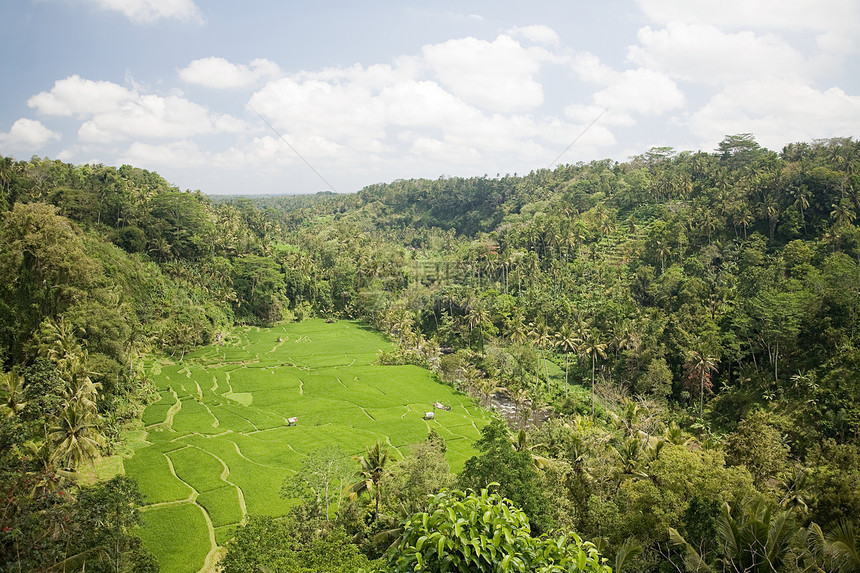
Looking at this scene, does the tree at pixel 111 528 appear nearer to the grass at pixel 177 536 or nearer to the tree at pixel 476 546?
the grass at pixel 177 536

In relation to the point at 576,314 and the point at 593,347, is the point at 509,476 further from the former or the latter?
the point at 576,314

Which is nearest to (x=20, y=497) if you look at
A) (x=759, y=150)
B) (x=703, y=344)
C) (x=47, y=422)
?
(x=47, y=422)

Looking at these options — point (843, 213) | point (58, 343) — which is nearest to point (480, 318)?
point (843, 213)

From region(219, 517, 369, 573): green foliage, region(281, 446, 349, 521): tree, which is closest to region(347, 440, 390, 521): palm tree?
region(281, 446, 349, 521): tree

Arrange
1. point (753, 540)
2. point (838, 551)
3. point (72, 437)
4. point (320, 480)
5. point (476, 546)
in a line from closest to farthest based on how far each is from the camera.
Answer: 1. point (476, 546)
2. point (838, 551)
3. point (753, 540)
4. point (320, 480)
5. point (72, 437)

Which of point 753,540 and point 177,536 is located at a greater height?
point 753,540

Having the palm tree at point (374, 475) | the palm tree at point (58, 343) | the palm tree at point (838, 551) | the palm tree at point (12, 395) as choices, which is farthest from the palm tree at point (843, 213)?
the palm tree at point (12, 395)
